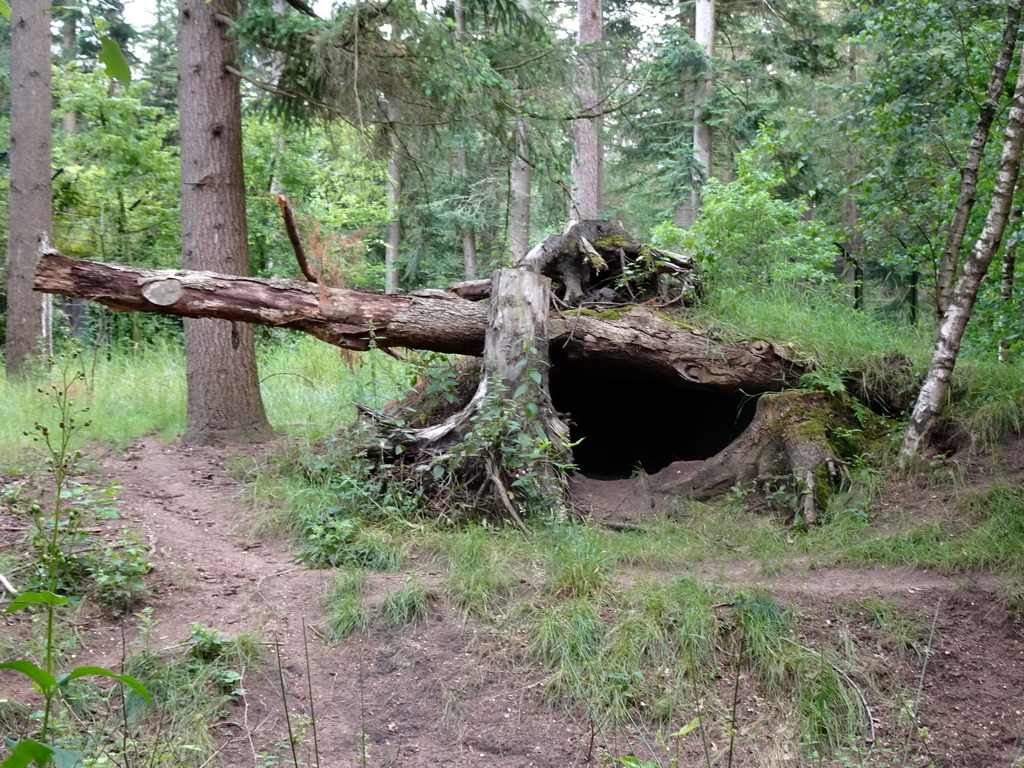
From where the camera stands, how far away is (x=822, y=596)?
5379mm

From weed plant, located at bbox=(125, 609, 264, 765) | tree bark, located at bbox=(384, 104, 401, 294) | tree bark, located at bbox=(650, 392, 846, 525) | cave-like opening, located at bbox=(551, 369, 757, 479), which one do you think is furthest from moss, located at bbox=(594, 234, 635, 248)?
tree bark, located at bbox=(384, 104, 401, 294)

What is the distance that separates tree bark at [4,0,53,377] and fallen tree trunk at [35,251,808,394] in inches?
240

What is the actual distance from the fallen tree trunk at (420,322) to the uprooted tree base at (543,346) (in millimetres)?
11

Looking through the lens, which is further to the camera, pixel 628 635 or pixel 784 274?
pixel 784 274

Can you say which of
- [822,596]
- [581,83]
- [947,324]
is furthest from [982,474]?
[581,83]

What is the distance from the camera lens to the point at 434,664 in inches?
191

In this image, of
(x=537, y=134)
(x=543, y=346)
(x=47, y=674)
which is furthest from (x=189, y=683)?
(x=537, y=134)

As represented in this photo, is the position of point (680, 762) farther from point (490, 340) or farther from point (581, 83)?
point (581, 83)

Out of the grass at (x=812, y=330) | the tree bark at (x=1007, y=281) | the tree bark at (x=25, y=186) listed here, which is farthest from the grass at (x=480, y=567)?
the tree bark at (x=25, y=186)

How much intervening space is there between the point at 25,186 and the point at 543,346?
8454 mm

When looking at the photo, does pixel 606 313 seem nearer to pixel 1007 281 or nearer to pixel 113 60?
pixel 1007 281

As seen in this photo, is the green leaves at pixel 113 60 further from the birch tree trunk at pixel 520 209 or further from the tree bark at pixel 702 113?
the tree bark at pixel 702 113

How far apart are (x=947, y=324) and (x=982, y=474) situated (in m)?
1.21

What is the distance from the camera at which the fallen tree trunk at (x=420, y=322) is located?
619 centimetres
